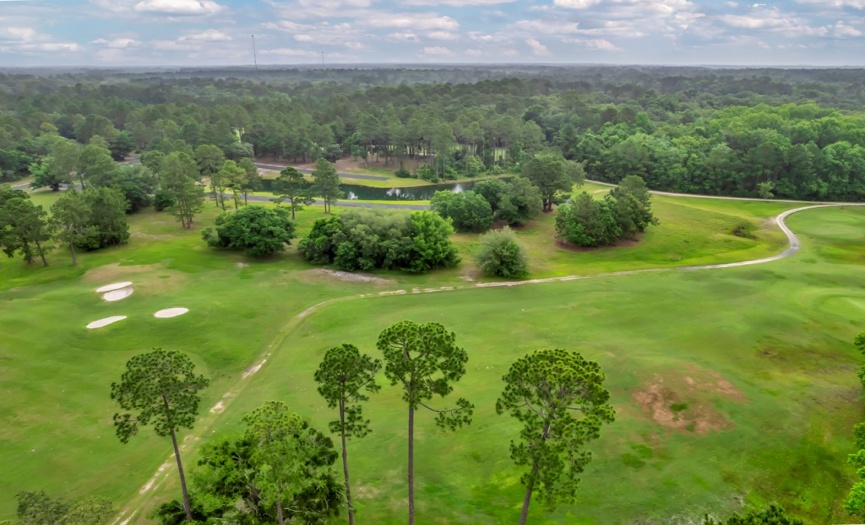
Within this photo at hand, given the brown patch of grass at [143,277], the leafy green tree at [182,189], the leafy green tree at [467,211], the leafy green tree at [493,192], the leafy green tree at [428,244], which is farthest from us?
the leafy green tree at [493,192]

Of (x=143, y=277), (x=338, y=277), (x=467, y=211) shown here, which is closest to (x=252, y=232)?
(x=143, y=277)

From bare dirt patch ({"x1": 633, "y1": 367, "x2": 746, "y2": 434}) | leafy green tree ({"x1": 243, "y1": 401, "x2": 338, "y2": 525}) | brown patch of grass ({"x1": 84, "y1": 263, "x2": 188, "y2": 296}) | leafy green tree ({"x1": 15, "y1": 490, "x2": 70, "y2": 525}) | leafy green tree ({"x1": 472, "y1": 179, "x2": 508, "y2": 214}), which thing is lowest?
brown patch of grass ({"x1": 84, "y1": 263, "x2": 188, "y2": 296})

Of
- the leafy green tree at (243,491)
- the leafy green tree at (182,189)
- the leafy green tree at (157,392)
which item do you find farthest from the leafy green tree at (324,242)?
the leafy green tree at (157,392)

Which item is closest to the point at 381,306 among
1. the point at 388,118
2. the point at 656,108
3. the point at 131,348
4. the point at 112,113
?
the point at 131,348

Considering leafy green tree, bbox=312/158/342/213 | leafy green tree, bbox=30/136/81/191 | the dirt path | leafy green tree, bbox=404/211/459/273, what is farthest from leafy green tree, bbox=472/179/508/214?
leafy green tree, bbox=30/136/81/191

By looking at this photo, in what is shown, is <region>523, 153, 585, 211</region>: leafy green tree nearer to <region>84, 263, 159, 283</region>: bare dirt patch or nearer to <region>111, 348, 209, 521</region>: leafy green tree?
<region>84, 263, 159, 283</region>: bare dirt patch

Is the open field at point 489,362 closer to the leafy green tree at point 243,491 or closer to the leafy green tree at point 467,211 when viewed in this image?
the leafy green tree at point 243,491

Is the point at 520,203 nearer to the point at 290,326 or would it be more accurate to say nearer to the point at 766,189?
the point at 290,326
